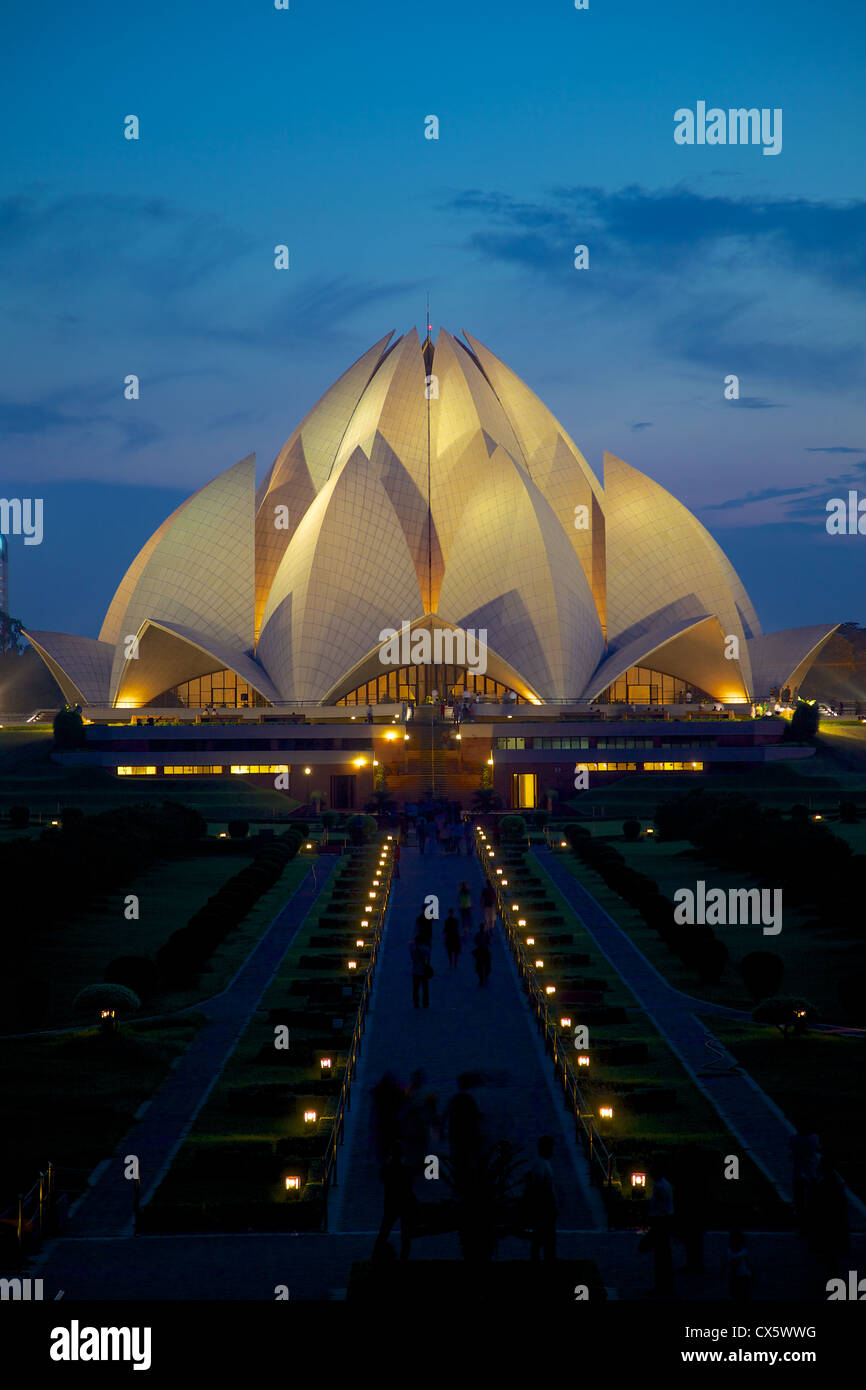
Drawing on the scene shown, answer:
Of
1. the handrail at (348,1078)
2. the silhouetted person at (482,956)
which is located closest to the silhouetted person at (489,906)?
the handrail at (348,1078)

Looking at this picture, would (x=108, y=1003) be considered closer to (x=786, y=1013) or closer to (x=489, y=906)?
(x=786, y=1013)

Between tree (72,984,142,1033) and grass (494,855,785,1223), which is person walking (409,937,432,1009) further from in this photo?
tree (72,984,142,1033)

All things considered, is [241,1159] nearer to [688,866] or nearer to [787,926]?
[787,926]

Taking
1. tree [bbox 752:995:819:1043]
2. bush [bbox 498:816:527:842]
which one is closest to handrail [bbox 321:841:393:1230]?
tree [bbox 752:995:819:1043]

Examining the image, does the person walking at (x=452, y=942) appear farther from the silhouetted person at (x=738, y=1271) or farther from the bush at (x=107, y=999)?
the silhouetted person at (x=738, y=1271)

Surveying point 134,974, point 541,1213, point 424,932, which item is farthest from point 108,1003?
point 541,1213

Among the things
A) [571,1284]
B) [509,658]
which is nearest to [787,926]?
[571,1284]
